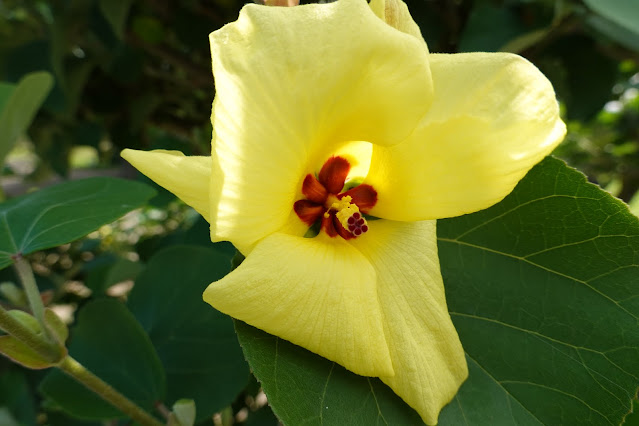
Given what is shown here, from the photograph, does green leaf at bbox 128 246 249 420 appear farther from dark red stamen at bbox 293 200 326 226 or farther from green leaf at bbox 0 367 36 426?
green leaf at bbox 0 367 36 426

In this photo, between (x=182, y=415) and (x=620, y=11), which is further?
(x=620, y=11)

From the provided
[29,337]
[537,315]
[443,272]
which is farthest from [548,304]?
[29,337]

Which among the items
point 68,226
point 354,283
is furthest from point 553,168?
point 68,226

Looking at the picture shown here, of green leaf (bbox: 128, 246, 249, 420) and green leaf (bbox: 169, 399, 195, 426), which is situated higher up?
green leaf (bbox: 169, 399, 195, 426)

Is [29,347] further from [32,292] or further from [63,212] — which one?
[63,212]

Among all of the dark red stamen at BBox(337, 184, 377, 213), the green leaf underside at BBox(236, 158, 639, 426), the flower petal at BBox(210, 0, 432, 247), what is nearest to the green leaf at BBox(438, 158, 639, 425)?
the green leaf underside at BBox(236, 158, 639, 426)
